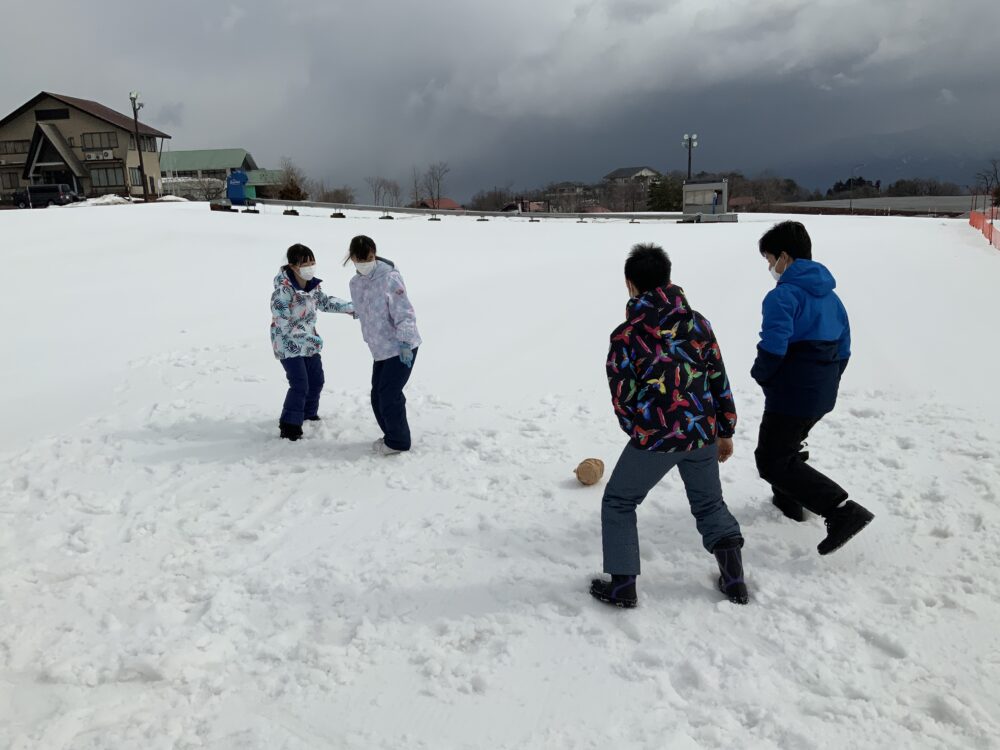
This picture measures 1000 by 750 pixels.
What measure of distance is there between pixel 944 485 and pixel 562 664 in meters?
3.21

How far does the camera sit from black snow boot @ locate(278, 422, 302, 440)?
592 centimetres

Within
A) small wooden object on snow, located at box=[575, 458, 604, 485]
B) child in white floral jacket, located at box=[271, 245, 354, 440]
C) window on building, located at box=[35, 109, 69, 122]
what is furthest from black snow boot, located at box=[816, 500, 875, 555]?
window on building, located at box=[35, 109, 69, 122]

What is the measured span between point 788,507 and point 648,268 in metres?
2.12

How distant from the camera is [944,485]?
457 centimetres

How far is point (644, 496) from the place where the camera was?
3227 mm

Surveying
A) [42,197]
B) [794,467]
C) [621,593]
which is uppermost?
[42,197]

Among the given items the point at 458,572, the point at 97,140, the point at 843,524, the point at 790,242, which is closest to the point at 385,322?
the point at 458,572

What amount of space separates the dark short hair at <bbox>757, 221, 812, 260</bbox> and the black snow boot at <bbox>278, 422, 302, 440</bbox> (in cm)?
411

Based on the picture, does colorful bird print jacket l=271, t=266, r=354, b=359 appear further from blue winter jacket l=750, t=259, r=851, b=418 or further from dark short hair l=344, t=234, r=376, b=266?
blue winter jacket l=750, t=259, r=851, b=418

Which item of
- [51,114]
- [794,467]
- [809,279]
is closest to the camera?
[809,279]

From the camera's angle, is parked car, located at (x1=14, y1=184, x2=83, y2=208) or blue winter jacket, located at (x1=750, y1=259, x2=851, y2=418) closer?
blue winter jacket, located at (x1=750, y1=259, x2=851, y2=418)

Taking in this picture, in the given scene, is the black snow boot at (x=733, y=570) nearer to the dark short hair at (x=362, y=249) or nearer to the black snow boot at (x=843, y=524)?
the black snow boot at (x=843, y=524)

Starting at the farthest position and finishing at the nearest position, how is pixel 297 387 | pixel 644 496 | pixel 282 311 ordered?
pixel 297 387, pixel 282 311, pixel 644 496

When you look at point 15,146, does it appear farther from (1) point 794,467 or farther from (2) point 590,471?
(1) point 794,467
